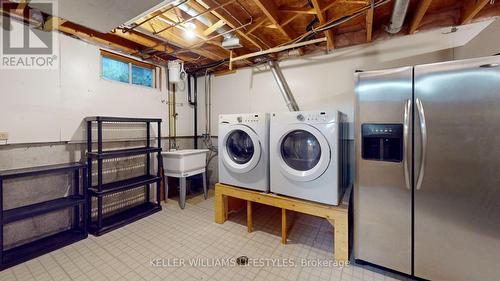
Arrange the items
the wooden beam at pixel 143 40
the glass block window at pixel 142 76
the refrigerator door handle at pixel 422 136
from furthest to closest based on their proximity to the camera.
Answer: the glass block window at pixel 142 76 < the wooden beam at pixel 143 40 < the refrigerator door handle at pixel 422 136

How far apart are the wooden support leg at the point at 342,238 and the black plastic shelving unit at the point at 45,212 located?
2726mm

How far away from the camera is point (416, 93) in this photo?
1605 mm

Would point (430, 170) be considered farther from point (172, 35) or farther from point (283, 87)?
point (172, 35)

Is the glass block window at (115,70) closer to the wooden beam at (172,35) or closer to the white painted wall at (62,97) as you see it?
the white painted wall at (62,97)

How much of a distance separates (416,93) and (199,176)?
Answer: 353 centimetres

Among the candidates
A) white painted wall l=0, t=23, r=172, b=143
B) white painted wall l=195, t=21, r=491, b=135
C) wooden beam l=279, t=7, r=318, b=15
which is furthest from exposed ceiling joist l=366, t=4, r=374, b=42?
white painted wall l=0, t=23, r=172, b=143

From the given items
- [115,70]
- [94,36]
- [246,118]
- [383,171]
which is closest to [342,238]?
[383,171]

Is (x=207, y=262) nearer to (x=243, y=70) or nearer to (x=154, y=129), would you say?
(x=154, y=129)

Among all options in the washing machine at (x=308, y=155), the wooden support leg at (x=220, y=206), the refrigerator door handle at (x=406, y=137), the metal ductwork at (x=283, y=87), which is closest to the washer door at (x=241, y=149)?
the washing machine at (x=308, y=155)

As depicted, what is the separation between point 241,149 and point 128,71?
2.14m

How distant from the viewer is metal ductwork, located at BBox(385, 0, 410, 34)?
1.87 metres

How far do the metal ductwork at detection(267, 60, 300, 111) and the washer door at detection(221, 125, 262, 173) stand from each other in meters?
0.96

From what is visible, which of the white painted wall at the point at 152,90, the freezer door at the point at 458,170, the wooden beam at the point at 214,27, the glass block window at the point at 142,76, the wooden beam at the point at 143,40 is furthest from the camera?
the glass block window at the point at 142,76

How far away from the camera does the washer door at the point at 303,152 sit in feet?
6.60
